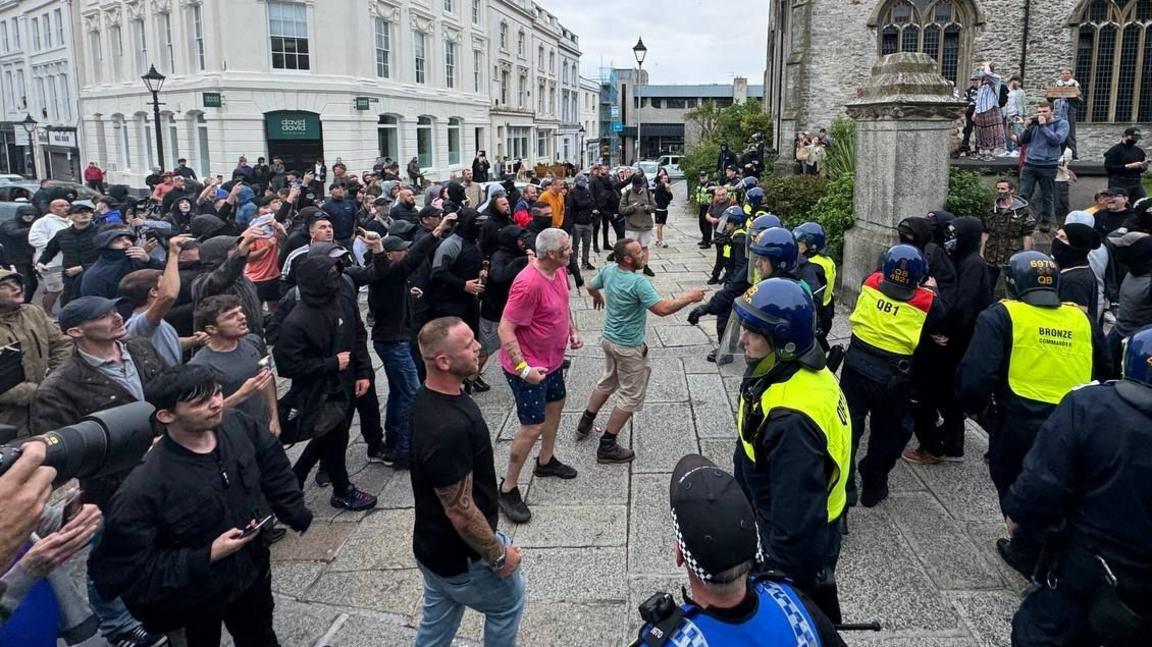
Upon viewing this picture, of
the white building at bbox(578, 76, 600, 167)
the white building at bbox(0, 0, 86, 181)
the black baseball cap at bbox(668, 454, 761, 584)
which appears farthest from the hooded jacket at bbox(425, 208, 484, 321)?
the white building at bbox(578, 76, 600, 167)

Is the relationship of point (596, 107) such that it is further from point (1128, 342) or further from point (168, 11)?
point (1128, 342)

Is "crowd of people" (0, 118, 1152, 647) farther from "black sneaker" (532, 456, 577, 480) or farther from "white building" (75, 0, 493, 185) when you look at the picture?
"white building" (75, 0, 493, 185)

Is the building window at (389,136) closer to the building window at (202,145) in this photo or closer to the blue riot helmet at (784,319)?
the building window at (202,145)

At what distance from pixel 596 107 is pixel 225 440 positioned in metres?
78.6

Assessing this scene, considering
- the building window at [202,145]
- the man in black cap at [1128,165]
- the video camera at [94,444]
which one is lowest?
the video camera at [94,444]

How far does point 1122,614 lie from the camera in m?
2.71

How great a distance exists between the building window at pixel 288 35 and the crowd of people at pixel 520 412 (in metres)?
22.3

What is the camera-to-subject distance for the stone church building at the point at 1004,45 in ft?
71.8

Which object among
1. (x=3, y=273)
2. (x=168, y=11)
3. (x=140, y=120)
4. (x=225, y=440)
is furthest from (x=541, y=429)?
(x=140, y=120)

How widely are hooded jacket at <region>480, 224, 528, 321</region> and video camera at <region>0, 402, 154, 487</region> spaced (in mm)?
4709

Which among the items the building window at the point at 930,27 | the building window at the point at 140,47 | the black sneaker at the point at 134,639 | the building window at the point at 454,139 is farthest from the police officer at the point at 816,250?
the building window at the point at 454,139

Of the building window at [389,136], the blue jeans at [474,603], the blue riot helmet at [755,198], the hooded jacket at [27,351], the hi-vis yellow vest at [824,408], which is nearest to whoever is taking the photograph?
the hi-vis yellow vest at [824,408]

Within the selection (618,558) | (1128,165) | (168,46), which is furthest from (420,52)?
(618,558)

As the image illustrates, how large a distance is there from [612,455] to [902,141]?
5379 mm
